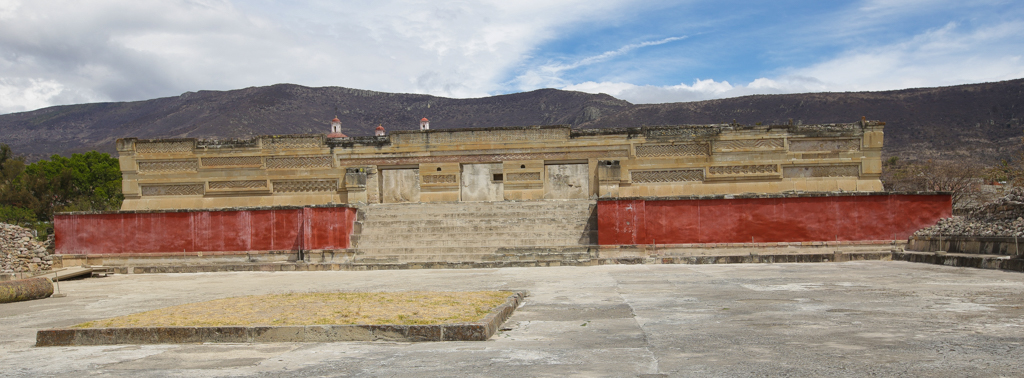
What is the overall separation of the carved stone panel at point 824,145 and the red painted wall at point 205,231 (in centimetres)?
1505

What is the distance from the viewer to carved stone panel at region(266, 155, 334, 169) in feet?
81.8

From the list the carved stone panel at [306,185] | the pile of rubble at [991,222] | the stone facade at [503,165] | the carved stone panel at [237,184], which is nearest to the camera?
the pile of rubble at [991,222]

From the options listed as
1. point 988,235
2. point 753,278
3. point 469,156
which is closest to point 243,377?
point 753,278

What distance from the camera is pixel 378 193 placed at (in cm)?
2477

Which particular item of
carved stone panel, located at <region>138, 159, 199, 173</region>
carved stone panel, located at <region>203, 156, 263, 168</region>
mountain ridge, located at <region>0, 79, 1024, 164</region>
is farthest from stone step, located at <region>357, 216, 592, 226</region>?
mountain ridge, located at <region>0, 79, 1024, 164</region>

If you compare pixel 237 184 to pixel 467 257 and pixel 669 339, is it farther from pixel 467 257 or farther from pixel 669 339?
pixel 669 339

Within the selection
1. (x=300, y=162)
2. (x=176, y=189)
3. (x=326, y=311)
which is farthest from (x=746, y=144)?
(x=176, y=189)

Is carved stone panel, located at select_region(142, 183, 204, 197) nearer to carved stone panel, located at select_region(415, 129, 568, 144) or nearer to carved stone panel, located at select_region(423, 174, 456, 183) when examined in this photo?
carved stone panel, located at select_region(415, 129, 568, 144)

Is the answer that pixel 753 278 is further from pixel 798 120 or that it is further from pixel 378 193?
pixel 798 120

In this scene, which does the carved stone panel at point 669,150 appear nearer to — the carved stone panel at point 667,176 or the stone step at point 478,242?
the carved stone panel at point 667,176

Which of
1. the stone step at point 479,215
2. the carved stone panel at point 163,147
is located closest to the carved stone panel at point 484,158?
the stone step at point 479,215

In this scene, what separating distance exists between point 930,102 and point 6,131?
148428mm

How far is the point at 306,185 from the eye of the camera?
25.0 metres

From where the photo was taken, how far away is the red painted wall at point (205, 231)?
19.4 m
